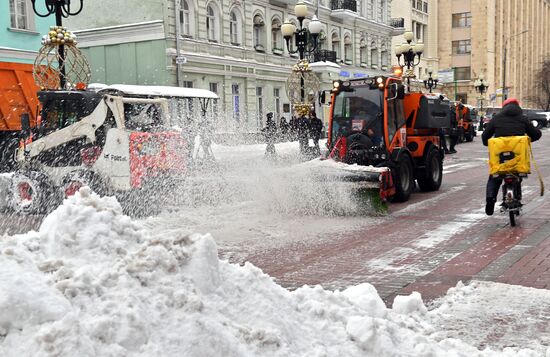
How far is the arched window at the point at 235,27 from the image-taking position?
32.6m

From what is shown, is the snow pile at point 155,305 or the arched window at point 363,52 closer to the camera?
the snow pile at point 155,305

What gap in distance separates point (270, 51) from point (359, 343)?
32582mm

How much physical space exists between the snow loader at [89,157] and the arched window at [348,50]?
111 feet

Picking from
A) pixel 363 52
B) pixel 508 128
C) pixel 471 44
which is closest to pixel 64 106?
pixel 508 128

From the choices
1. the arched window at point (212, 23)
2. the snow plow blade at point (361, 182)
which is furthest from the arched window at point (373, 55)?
the snow plow blade at point (361, 182)

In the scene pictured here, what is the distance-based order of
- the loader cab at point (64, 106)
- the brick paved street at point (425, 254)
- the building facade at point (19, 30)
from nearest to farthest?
the brick paved street at point (425, 254)
the loader cab at point (64, 106)
the building facade at point (19, 30)

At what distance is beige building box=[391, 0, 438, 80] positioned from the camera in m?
59.9

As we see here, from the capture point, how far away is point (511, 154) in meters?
8.86

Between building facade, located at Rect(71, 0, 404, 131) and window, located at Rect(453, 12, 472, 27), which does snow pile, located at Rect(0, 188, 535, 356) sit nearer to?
building facade, located at Rect(71, 0, 404, 131)

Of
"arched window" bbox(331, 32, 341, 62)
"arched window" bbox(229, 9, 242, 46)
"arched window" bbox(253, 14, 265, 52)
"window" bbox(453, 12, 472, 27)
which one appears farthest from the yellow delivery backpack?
"window" bbox(453, 12, 472, 27)

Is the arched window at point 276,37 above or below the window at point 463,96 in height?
above

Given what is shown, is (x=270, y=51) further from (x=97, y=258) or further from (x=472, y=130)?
(x=97, y=258)

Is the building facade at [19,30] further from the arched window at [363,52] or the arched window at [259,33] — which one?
the arched window at [363,52]

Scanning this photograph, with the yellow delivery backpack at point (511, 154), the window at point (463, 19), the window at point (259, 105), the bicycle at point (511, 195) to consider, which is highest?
the window at point (463, 19)
